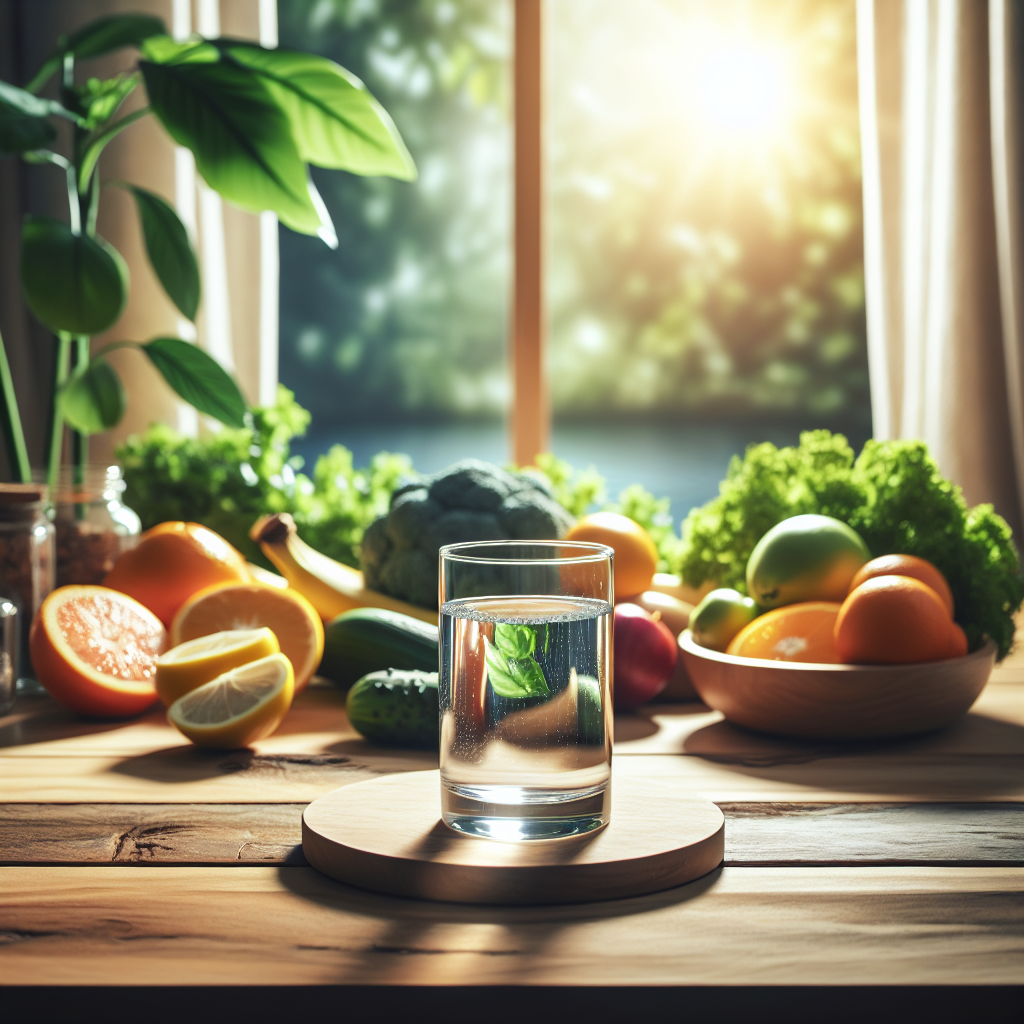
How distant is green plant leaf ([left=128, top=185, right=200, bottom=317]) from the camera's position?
1.60m

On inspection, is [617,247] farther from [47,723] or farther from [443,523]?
[47,723]

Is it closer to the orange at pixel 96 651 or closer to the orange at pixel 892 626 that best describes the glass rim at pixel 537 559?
the orange at pixel 892 626

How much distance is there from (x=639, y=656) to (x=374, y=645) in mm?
302

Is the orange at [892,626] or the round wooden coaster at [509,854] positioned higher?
the orange at [892,626]

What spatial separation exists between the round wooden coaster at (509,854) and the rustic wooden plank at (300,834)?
3 cm

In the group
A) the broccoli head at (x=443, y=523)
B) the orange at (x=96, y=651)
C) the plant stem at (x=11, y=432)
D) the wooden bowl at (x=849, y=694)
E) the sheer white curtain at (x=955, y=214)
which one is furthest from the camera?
the sheer white curtain at (x=955, y=214)

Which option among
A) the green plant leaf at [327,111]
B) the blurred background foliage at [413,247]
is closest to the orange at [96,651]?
the green plant leaf at [327,111]

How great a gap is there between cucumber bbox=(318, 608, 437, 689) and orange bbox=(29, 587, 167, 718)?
0.20 meters

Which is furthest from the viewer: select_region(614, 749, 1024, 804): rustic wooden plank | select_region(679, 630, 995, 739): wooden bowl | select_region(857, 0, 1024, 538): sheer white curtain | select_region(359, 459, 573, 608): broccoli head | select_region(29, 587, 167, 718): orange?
select_region(857, 0, 1024, 538): sheer white curtain

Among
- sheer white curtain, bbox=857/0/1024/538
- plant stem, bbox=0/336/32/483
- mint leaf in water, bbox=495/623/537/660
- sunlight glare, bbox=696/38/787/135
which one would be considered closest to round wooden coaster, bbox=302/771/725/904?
mint leaf in water, bbox=495/623/537/660

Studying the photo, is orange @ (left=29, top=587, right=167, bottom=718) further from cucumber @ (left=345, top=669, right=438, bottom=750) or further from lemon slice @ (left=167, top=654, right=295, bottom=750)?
cucumber @ (left=345, top=669, right=438, bottom=750)

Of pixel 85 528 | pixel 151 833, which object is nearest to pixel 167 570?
pixel 85 528

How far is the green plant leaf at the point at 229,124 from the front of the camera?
146 centimetres

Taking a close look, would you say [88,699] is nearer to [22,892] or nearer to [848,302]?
[22,892]
